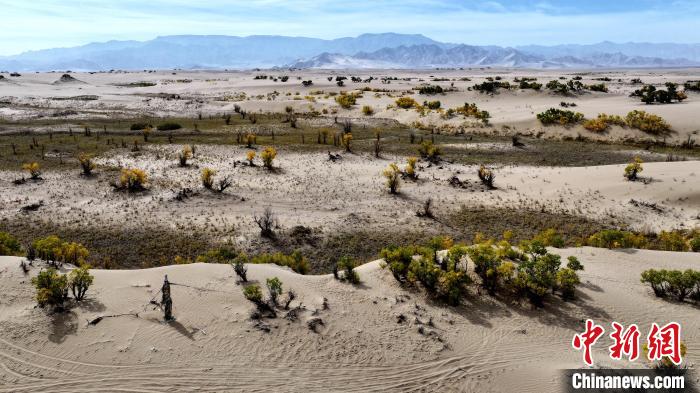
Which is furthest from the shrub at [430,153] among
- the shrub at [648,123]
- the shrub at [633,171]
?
the shrub at [648,123]

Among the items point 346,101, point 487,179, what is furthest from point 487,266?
point 346,101

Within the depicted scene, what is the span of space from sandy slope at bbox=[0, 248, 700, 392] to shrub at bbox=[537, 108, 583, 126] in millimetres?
25820

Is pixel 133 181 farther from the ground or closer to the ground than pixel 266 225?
farther from the ground

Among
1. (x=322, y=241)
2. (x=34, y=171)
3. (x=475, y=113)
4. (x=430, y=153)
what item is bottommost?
(x=322, y=241)

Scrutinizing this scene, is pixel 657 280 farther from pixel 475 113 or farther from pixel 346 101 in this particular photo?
pixel 346 101

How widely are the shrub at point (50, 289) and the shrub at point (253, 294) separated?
11.1 feet

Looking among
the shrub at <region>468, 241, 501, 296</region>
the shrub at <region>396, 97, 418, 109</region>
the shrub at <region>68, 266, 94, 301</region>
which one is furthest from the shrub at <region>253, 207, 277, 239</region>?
the shrub at <region>396, 97, 418, 109</region>

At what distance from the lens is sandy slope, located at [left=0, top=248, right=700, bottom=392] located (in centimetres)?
691

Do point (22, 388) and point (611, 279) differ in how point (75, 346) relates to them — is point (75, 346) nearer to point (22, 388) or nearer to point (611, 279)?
point (22, 388)

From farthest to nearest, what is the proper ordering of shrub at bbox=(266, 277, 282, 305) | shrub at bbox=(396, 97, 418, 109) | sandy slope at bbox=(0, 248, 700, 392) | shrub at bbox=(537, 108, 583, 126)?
shrub at bbox=(396, 97, 418, 109) → shrub at bbox=(537, 108, 583, 126) → shrub at bbox=(266, 277, 282, 305) → sandy slope at bbox=(0, 248, 700, 392)

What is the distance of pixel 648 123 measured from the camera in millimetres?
30156

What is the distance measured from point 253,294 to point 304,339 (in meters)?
1.48

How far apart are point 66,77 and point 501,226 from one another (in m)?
86.7

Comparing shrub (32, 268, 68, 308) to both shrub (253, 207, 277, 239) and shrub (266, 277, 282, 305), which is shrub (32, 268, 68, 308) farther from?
shrub (253, 207, 277, 239)
